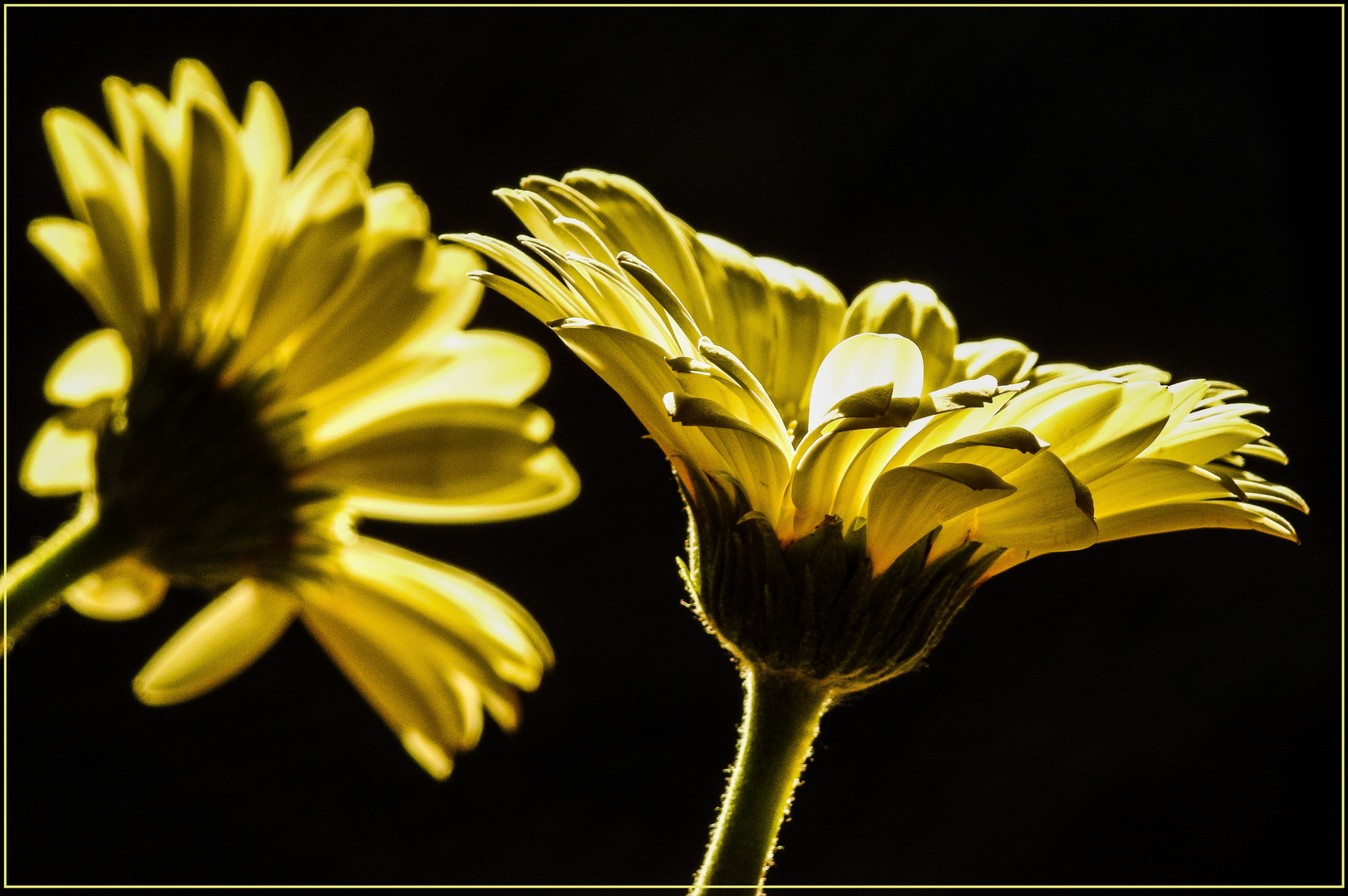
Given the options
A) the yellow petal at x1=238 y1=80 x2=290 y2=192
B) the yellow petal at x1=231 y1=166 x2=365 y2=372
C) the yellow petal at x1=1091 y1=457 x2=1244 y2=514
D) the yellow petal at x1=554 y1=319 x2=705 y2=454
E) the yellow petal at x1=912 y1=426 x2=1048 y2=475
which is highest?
the yellow petal at x1=238 y1=80 x2=290 y2=192

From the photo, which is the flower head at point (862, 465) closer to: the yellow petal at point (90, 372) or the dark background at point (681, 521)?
the yellow petal at point (90, 372)

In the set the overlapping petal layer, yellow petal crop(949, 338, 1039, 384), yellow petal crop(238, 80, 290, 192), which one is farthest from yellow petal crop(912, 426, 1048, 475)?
yellow petal crop(238, 80, 290, 192)

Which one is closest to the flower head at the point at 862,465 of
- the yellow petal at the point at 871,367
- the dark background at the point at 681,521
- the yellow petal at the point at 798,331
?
the yellow petal at the point at 871,367

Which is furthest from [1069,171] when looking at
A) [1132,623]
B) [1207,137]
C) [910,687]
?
[910,687]

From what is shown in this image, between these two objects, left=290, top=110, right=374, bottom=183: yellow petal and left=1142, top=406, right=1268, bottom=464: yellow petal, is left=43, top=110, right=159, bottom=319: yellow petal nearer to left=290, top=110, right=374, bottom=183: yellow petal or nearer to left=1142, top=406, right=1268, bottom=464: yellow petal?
left=290, top=110, right=374, bottom=183: yellow petal

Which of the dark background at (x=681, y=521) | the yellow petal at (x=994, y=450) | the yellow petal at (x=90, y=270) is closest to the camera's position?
the yellow petal at (x=994, y=450)

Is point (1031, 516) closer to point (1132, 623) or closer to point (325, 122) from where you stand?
point (325, 122)

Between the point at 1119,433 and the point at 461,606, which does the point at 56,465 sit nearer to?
the point at 461,606
